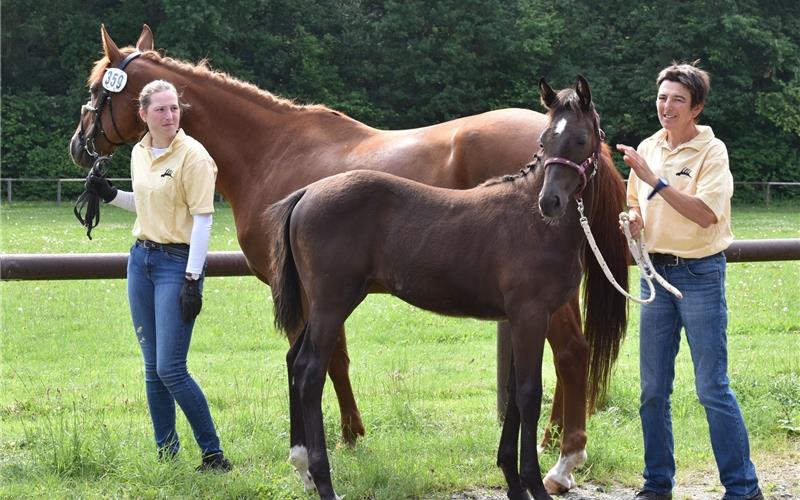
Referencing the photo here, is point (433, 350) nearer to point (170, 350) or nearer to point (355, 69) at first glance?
point (170, 350)

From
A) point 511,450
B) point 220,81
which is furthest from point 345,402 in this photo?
point 220,81

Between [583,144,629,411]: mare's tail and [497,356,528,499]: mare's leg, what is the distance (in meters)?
0.78

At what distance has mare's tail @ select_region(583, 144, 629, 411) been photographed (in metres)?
4.80

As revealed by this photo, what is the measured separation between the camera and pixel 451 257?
4141mm

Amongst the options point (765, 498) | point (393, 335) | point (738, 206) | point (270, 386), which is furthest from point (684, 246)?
point (738, 206)

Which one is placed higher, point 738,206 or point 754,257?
point 754,257

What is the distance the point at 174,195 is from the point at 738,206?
30.5 metres

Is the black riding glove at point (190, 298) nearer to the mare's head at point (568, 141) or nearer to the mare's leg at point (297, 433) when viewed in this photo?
the mare's leg at point (297, 433)

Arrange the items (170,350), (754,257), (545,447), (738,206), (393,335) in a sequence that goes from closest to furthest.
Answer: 1. (170,350)
2. (545,447)
3. (754,257)
4. (393,335)
5. (738,206)

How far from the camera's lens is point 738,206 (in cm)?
3195

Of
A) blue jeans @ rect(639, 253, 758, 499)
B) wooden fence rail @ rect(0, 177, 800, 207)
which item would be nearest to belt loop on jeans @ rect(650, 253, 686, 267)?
blue jeans @ rect(639, 253, 758, 499)

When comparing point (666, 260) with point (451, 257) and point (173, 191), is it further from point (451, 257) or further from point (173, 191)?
point (173, 191)

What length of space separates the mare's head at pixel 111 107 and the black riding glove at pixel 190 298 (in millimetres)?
1691

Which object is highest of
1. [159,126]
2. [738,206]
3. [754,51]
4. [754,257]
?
[754,51]
